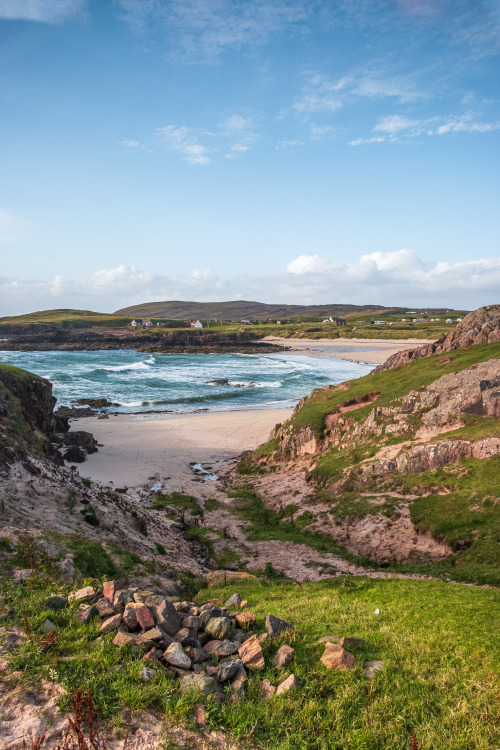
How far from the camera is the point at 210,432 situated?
52.0 meters

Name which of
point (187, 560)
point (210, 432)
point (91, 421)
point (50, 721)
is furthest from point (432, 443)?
point (91, 421)

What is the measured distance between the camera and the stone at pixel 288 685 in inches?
297

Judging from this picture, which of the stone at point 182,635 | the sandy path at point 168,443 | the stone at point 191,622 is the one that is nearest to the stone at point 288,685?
the stone at point 182,635

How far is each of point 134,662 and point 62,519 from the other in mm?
11608

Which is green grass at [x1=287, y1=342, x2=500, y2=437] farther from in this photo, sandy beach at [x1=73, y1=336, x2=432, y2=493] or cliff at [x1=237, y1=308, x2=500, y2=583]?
sandy beach at [x1=73, y1=336, x2=432, y2=493]

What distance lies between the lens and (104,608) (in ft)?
31.2

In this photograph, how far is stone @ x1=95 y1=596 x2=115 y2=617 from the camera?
9.45 meters

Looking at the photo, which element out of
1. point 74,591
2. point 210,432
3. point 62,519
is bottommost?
point 210,432

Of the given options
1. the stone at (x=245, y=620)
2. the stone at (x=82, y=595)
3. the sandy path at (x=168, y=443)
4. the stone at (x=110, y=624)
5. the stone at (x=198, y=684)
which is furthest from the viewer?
the sandy path at (x=168, y=443)

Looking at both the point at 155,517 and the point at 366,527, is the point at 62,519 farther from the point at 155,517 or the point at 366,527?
the point at 366,527

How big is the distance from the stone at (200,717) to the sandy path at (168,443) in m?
26.4

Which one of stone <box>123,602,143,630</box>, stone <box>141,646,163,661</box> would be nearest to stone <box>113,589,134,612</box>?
stone <box>123,602,143,630</box>

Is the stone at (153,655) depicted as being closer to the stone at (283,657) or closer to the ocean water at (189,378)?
the stone at (283,657)

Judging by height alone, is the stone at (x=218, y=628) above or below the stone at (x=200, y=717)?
below
